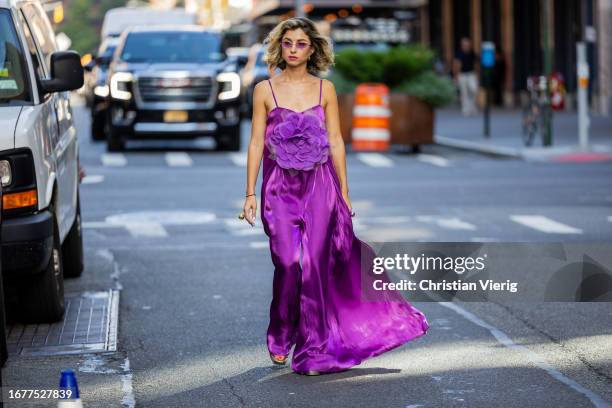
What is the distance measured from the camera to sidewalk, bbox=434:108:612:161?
24328 mm

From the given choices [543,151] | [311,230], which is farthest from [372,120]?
[311,230]

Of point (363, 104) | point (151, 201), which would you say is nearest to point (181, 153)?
point (363, 104)

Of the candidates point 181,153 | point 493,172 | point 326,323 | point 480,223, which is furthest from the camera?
point 181,153

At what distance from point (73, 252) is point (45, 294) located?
7.66 ft

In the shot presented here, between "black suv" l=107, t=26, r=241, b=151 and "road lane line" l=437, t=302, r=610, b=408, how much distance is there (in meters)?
16.4

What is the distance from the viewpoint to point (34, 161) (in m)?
8.87

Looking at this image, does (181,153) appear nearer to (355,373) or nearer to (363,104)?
(363,104)

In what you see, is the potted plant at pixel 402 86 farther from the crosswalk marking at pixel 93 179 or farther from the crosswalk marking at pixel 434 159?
the crosswalk marking at pixel 93 179

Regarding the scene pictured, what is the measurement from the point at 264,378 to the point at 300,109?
53.1 inches

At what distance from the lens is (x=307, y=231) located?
7816 mm

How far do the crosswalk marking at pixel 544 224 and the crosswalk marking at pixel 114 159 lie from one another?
9.52m

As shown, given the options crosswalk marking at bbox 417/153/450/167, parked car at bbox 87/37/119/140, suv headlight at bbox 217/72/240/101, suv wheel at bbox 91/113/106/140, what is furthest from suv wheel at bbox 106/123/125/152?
crosswalk marking at bbox 417/153/450/167
